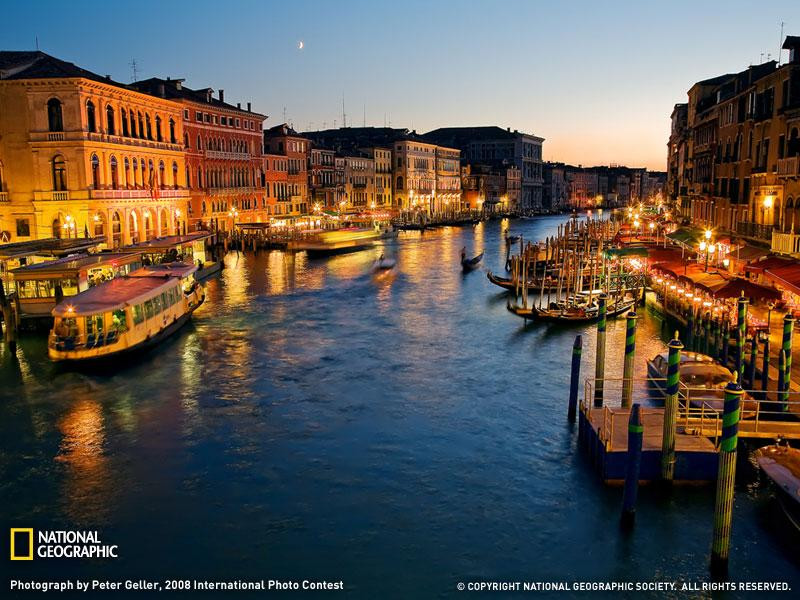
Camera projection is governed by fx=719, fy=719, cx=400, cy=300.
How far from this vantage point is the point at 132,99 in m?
39.7

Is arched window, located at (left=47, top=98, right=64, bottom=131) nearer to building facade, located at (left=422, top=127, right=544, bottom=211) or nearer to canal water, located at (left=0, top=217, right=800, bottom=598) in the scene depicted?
canal water, located at (left=0, top=217, right=800, bottom=598)

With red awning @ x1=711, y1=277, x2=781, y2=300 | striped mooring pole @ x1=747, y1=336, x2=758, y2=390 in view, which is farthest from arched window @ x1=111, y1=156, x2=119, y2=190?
striped mooring pole @ x1=747, y1=336, x2=758, y2=390

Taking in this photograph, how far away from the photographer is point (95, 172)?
1421 inches

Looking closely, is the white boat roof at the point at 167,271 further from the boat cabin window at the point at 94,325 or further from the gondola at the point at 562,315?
the gondola at the point at 562,315

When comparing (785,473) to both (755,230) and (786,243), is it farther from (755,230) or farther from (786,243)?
(755,230)

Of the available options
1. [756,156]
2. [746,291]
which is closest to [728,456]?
[746,291]

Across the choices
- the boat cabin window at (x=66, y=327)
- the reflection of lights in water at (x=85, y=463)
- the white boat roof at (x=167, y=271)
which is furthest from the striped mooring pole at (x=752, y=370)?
the white boat roof at (x=167, y=271)

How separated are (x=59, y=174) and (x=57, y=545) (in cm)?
2909

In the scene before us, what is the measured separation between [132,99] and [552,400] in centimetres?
3217

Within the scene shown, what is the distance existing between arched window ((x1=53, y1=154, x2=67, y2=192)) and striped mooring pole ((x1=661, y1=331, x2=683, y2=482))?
1273 inches

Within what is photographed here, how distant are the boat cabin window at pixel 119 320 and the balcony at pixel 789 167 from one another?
20.4 meters

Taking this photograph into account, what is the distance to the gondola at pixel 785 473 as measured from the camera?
10.2m

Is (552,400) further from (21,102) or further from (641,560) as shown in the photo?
(21,102)

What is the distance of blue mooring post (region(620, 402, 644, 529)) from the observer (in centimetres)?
1045
